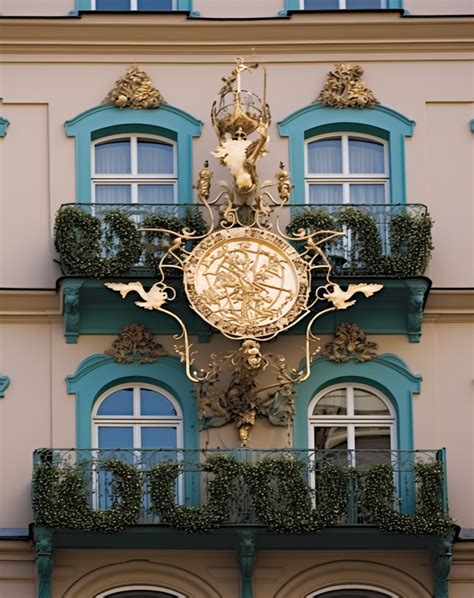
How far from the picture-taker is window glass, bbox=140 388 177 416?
99.8 ft

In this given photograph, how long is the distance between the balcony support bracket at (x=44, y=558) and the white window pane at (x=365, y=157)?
5.57 metres

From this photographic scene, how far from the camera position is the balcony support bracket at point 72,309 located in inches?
1180

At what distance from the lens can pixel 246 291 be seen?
30.0 metres

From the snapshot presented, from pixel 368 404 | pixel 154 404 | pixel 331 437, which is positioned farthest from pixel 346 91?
pixel 154 404

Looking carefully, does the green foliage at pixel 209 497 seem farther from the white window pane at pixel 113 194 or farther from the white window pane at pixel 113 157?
the white window pane at pixel 113 157

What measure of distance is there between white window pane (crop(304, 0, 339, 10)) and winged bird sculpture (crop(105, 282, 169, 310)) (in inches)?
158

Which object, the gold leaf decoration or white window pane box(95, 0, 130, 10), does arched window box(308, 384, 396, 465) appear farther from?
white window pane box(95, 0, 130, 10)

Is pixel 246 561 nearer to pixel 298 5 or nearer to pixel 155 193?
pixel 155 193

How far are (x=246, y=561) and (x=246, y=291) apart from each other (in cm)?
294

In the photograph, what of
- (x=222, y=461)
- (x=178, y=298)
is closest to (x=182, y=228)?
(x=178, y=298)

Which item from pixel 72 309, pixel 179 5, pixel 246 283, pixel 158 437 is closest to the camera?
pixel 246 283

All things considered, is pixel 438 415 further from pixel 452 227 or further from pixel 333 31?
pixel 333 31

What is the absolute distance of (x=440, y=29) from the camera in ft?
104

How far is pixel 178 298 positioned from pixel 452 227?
10.6 ft
